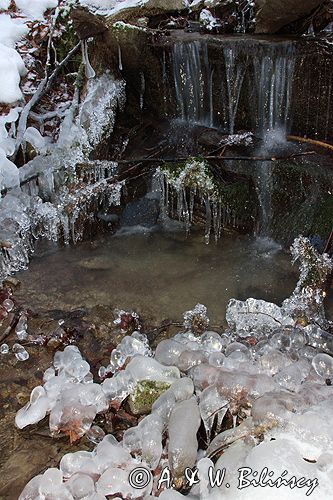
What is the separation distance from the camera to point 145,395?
2900 millimetres

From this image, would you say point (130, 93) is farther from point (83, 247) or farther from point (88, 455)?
point (88, 455)

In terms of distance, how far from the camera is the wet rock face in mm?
5118

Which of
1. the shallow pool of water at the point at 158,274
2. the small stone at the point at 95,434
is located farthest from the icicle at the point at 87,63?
the small stone at the point at 95,434

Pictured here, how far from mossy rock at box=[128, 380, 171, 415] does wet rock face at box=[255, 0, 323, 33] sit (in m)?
4.22

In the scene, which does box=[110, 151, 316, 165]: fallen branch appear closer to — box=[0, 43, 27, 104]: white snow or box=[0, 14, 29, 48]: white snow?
box=[0, 43, 27, 104]: white snow

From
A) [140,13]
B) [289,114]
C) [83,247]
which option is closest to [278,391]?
[83,247]

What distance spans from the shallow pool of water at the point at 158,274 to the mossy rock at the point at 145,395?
0.94 meters

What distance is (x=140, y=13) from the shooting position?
5977 millimetres

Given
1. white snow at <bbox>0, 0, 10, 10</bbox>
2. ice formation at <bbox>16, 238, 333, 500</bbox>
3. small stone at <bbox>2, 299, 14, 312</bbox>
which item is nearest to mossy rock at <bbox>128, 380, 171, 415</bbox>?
ice formation at <bbox>16, 238, 333, 500</bbox>

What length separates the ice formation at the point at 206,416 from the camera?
2250 millimetres

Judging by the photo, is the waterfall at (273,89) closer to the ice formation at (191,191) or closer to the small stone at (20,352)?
the ice formation at (191,191)

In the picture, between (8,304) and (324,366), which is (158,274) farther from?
(324,366)

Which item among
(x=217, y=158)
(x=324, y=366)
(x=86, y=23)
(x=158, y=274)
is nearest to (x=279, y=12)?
(x=217, y=158)

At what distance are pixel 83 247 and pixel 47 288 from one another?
70 centimetres
